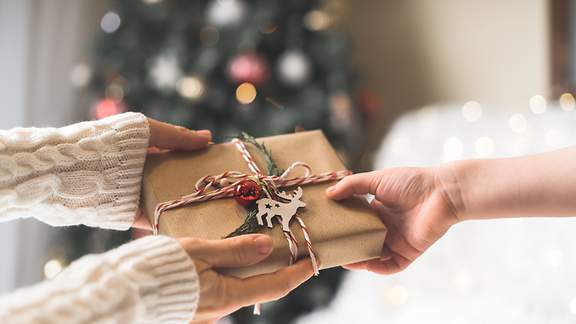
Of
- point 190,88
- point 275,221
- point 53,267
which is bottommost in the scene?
point 53,267

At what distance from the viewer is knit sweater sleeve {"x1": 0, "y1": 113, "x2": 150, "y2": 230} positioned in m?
1.01

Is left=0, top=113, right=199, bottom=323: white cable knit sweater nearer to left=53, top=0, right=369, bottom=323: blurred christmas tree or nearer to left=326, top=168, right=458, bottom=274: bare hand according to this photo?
left=326, top=168, right=458, bottom=274: bare hand

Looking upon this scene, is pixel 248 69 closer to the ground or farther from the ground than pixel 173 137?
closer to the ground

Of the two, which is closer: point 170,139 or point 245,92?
point 170,139

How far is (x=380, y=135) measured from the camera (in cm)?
304

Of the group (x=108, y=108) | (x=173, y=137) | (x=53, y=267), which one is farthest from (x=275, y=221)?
(x=53, y=267)

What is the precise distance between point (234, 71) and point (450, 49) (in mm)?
1108

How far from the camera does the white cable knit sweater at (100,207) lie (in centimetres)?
79

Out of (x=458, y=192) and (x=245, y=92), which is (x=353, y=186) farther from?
(x=245, y=92)

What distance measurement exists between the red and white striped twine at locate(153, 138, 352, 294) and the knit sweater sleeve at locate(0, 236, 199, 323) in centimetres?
14

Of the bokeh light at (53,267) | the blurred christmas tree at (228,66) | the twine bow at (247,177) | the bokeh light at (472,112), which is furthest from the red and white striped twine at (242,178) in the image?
the bokeh light at (53,267)

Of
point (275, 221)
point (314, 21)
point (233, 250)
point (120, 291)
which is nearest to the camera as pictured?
point (120, 291)

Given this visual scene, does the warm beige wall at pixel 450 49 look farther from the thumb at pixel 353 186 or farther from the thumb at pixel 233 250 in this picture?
the thumb at pixel 233 250

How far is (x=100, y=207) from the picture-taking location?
41.6 inches
